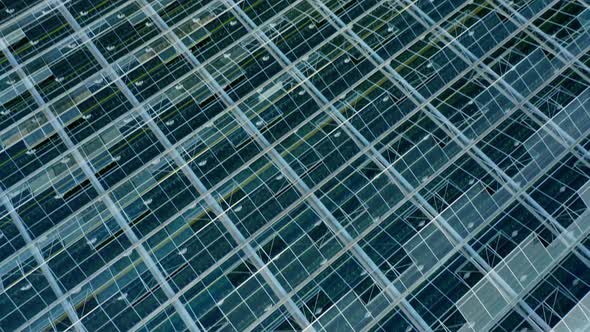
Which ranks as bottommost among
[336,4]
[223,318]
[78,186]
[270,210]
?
[223,318]

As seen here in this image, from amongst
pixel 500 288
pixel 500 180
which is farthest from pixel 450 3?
pixel 500 288

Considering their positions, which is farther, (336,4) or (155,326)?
(336,4)

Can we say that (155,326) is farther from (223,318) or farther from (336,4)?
(336,4)

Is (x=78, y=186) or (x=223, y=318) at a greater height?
(x=78, y=186)

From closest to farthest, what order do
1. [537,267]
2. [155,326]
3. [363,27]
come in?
[155,326] < [537,267] < [363,27]

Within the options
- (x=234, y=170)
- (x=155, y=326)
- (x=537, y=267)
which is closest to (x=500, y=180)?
(x=537, y=267)

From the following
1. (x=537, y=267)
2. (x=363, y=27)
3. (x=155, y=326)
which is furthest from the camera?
(x=363, y=27)

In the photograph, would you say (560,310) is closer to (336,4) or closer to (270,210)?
(270,210)
